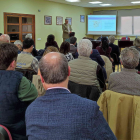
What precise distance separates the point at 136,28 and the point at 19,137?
441 inches

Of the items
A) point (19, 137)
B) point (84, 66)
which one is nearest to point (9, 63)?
point (19, 137)

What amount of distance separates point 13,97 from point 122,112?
102 centimetres

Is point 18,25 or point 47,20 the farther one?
point 47,20

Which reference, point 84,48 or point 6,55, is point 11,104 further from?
point 84,48

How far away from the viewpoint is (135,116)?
71.2 inches

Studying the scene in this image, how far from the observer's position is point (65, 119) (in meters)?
0.99

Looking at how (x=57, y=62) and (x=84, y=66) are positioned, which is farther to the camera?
(x=84, y=66)

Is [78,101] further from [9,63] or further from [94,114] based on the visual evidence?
[9,63]

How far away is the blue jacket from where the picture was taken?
980 mm

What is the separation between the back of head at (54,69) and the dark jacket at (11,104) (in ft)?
1.82

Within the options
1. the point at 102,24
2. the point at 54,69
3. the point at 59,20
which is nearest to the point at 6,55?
the point at 54,69

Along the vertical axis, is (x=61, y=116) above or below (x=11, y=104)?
above

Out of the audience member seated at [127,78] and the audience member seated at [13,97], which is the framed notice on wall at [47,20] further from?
the audience member seated at [13,97]

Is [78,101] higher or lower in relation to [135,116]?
higher
